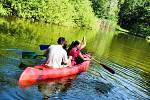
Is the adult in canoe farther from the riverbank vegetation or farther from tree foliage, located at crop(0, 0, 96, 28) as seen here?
tree foliage, located at crop(0, 0, 96, 28)

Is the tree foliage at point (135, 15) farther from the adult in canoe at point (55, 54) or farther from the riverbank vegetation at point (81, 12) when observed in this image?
the adult in canoe at point (55, 54)

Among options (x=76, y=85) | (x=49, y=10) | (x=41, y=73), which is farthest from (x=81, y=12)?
(x=41, y=73)

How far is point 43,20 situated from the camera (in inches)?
2244

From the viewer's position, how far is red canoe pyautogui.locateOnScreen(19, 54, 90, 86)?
1553 cm

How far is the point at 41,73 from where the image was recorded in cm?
1650

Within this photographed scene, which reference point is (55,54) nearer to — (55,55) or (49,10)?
(55,55)

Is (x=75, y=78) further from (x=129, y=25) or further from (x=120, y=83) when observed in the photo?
(x=129, y=25)

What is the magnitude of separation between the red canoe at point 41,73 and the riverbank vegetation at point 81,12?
30405mm

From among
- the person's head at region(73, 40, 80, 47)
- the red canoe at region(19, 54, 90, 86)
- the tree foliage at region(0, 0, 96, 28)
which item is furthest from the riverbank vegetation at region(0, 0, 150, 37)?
the red canoe at region(19, 54, 90, 86)

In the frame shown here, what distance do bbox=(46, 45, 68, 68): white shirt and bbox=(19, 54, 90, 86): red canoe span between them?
0.85ft

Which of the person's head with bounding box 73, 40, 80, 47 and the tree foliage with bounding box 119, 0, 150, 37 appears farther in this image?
the tree foliage with bounding box 119, 0, 150, 37

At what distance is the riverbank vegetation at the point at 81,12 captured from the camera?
5312cm

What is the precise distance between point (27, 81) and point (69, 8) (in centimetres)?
4824

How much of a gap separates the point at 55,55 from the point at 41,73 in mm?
1211
